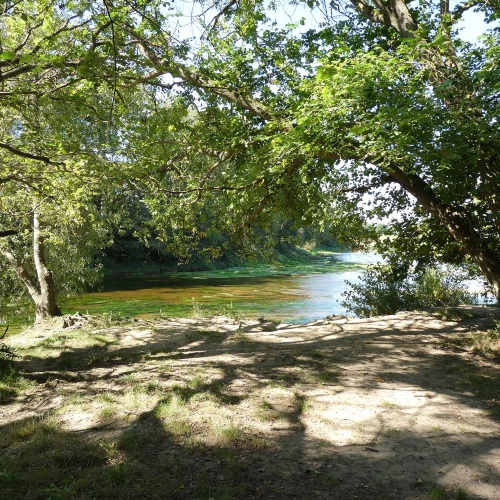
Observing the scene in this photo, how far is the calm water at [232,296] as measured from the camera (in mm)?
17938

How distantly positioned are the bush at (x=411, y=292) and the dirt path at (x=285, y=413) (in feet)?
15.1

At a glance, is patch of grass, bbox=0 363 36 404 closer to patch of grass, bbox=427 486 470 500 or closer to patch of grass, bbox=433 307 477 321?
patch of grass, bbox=427 486 470 500

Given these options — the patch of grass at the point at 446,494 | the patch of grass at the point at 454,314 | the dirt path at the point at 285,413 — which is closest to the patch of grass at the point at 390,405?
the dirt path at the point at 285,413

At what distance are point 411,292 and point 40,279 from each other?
11.3m

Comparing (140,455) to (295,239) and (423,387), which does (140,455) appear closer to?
(423,387)

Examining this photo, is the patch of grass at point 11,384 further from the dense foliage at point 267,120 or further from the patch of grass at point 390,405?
the patch of grass at point 390,405

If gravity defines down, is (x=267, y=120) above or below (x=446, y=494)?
above

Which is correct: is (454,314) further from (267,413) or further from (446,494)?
(446,494)

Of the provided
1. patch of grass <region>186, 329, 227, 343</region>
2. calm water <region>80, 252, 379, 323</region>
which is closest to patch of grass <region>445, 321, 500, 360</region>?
patch of grass <region>186, 329, 227, 343</region>

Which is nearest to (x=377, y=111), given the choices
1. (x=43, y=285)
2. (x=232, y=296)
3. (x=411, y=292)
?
(x=411, y=292)

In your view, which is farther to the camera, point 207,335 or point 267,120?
point 207,335

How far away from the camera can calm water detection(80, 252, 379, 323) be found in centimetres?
1794

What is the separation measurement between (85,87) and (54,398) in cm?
473

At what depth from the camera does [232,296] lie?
22.4 meters
